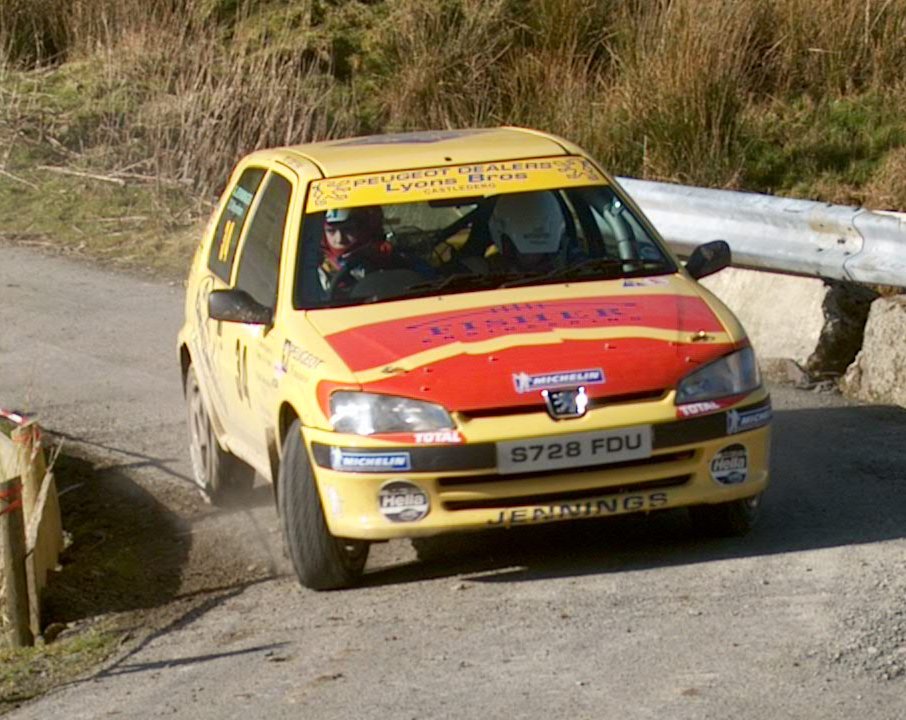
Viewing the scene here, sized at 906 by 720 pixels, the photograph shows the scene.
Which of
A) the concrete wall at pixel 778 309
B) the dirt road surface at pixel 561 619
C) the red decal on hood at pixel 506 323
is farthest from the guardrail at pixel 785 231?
the red decal on hood at pixel 506 323

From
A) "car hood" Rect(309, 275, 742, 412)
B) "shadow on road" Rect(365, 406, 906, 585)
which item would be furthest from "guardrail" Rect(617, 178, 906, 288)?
"car hood" Rect(309, 275, 742, 412)

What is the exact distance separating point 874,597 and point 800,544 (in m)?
0.82

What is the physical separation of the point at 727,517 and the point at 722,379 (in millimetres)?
645

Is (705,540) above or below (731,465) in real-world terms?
below

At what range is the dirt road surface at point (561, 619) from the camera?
5.81 m

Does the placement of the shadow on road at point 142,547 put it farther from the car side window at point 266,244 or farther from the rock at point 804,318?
the rock at point 804,318

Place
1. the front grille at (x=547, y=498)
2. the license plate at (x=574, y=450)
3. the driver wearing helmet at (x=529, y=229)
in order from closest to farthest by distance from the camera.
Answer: the license plate at (x=574, y=450), the front grille at (x=547, y=498), the driver wearing helmet at (x=529, y=229)

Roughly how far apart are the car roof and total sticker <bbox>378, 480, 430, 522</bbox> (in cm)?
174

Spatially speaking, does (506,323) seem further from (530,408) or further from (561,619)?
(561,619)

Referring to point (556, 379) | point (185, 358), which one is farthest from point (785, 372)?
point (556, 379)

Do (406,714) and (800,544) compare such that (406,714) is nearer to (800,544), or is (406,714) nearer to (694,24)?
(800,544)

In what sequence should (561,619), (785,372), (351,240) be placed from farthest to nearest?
(785,372) → (351,240) → (561,619)

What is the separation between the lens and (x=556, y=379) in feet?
22.6

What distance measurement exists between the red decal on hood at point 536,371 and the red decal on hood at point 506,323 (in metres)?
0.15
